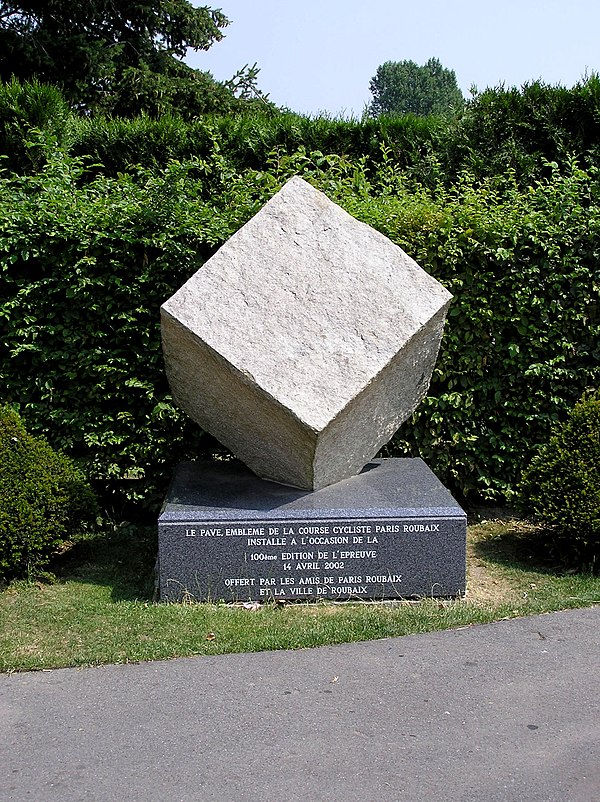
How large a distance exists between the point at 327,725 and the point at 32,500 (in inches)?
104

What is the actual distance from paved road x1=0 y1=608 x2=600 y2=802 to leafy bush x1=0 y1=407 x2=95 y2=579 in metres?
1.32

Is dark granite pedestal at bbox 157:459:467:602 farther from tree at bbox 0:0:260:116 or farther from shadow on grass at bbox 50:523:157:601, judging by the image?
tree at bbox 0:0:260:116

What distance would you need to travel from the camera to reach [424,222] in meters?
6.68

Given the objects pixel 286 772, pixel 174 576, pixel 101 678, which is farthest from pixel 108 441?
pixel 286 772

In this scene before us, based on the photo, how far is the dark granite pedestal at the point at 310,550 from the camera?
5219 mm

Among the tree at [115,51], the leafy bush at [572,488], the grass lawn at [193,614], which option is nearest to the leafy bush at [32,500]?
the grass lawn at [193,614]

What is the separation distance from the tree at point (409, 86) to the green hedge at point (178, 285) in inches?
2415

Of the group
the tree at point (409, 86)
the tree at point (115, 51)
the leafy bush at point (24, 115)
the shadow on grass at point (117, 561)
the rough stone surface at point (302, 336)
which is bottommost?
the shadow on grass at point (117, 561)

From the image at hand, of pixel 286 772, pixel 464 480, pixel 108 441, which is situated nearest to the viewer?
pixel 286 772

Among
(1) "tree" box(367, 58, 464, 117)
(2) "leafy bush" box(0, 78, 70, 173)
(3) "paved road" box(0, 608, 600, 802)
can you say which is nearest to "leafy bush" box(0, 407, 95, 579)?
(3) "paved road" box(0, 608, 600, 802)

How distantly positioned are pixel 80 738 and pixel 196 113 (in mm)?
14841

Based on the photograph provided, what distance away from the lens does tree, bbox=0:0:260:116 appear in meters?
16.5

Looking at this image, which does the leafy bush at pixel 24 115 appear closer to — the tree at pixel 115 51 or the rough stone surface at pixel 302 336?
the tree at pixel 115 51

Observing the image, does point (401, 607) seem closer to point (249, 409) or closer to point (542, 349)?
point (249, 409)
